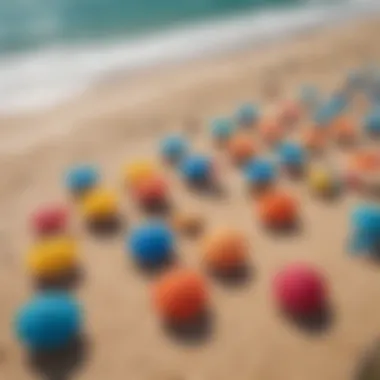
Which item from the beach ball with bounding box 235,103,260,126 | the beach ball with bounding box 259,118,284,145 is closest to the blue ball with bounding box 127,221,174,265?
the beach ball with bounding box 259,118,284,145

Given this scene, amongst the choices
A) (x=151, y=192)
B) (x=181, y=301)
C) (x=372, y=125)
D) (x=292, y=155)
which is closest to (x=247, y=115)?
(x=292, y=155)

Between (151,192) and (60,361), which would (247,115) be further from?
(60,361)

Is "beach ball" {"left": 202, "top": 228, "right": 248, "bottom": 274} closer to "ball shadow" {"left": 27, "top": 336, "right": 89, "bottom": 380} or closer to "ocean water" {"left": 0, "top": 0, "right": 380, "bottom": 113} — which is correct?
"ball shadow" {"left": 27, "top": 336, "right": 89, "bottom": 380}

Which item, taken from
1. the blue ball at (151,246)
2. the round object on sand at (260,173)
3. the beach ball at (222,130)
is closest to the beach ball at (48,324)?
the blue ball at (151,246)

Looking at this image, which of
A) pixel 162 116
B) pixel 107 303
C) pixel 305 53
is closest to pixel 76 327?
pixel 107 303

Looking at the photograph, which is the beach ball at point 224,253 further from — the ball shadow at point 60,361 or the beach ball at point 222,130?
the beach ball at point 222,130

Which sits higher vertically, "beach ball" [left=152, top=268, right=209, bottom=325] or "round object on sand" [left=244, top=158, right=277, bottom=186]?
"round object on sand" [left=244, top=158, right=277, bottom=186]
